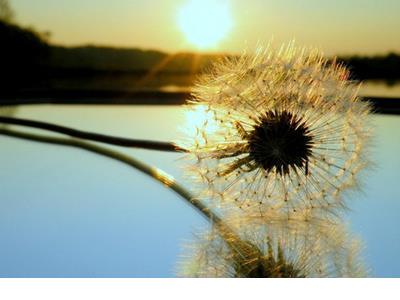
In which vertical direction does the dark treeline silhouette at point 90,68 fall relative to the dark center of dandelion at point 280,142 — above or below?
above

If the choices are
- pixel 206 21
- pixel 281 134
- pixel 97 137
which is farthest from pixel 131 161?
pixel 281 134

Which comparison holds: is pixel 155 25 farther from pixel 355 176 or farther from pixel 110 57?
pixel 355 176

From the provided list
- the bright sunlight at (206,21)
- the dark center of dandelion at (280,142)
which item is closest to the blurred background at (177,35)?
the bright sunlight at (206,21)

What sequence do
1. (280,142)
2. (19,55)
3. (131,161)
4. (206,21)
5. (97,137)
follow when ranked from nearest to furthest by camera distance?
(280,142) < (206,21) < (131,161) < (97,137) < (19,55)

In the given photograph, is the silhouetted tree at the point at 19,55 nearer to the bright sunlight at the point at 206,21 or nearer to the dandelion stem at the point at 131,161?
the dandelion stem at the point at 131,161

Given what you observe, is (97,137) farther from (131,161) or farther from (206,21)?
(206,21)

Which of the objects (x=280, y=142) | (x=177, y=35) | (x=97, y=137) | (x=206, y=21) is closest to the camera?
(x=280, y=142)
